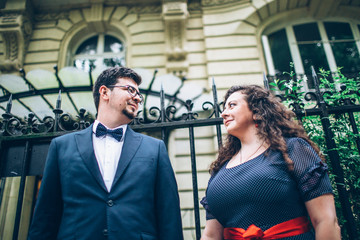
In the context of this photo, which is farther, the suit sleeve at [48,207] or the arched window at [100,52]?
the arched window at [100,52]

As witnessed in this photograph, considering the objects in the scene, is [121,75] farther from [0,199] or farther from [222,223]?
[0,199]

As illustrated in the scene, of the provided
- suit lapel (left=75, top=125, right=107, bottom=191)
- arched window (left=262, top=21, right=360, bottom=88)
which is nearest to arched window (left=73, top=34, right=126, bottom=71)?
arched window (left=262, top=21, right=360, bottom=88)

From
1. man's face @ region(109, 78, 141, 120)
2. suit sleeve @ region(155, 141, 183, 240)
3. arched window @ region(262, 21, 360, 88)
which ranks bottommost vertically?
suit sleeve @ region(155, 141, 183, 240)

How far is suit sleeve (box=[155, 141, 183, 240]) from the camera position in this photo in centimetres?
176

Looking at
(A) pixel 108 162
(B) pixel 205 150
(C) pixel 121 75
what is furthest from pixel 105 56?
(A) pixel 108 162

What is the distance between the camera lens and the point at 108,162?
1930mm

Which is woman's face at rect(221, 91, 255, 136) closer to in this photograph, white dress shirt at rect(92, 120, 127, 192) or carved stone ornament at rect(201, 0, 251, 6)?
white dress shirt at rect(92, 120, 127, 192)

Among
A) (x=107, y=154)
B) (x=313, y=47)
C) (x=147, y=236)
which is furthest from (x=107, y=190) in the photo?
(x=313, y=47)

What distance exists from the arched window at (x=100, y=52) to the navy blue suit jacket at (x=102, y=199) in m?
6.56

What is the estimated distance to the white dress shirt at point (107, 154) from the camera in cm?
187

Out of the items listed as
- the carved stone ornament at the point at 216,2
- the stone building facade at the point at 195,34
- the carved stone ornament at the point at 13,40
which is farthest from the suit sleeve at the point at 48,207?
the carved stone ornament at the point at 216,2

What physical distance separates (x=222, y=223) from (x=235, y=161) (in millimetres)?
500

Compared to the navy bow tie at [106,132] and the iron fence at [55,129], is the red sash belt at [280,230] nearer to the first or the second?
the iron fence at [55,129]

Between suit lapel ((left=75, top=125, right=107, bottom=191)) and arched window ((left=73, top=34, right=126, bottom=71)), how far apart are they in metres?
6.33
